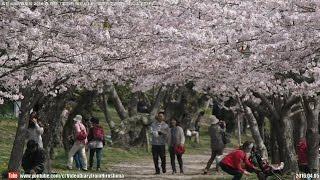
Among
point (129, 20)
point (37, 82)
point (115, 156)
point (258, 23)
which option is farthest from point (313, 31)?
point (115, 156)

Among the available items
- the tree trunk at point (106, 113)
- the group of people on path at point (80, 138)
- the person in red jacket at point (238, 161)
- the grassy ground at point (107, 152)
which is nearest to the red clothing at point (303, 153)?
the person in red jacket at point (238, 161)

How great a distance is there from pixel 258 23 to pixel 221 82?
5.41 metres

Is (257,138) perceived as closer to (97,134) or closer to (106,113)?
(97,134)

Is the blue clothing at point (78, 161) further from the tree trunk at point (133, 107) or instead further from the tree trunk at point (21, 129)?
the tree trunk at point (133, 107)

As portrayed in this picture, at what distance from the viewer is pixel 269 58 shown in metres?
10.4

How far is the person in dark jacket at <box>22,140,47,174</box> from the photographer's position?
1138cm

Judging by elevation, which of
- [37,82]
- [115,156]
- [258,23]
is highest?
[258,23]

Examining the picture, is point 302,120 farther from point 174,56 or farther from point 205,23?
point 205,23

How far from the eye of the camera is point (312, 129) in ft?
40.2

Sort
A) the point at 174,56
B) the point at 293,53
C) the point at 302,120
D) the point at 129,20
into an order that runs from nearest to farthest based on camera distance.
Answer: the point at 129,20 → the point at 293,53 → the point at 174,56 → the point at 302,120

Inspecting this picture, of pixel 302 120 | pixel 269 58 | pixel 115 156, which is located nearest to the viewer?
pixel 269 58

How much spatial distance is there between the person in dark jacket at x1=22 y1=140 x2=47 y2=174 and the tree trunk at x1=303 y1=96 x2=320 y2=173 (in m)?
5.19

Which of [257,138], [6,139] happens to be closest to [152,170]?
[257,138]

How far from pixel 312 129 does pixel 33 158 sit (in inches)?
216
